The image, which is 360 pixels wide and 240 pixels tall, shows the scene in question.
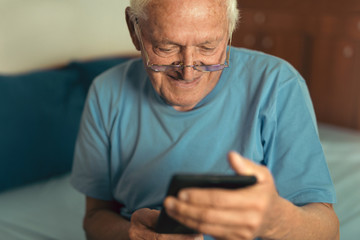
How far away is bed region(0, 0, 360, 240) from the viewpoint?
1.76 metres

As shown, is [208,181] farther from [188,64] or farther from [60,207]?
[60,207]

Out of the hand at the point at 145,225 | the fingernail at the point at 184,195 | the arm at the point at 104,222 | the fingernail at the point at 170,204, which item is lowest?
the arm at the point at 104,222

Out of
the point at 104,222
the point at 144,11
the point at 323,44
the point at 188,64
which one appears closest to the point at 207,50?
the point at 188,64

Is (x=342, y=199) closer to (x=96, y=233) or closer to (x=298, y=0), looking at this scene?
(x=96, y=233)

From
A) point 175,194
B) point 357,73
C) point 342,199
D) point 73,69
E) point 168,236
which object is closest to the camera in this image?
point 175,194

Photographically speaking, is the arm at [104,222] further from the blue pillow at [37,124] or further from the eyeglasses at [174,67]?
the blue pillow at [37,124]

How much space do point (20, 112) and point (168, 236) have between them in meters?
1.22

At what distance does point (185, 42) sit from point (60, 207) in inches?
43.5

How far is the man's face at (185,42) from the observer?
3.33 ft

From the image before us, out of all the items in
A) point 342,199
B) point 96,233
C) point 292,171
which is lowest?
point 342,199

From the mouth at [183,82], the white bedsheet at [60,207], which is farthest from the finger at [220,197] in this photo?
the white bedsheet at [60,207]

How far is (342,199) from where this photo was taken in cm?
178

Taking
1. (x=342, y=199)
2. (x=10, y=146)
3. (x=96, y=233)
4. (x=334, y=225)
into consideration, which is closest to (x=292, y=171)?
(x=334, y=225)

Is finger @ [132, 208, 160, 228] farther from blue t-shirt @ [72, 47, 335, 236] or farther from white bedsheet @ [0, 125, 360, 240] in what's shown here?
white bedsheet @ [0, 125, 360, 240]
